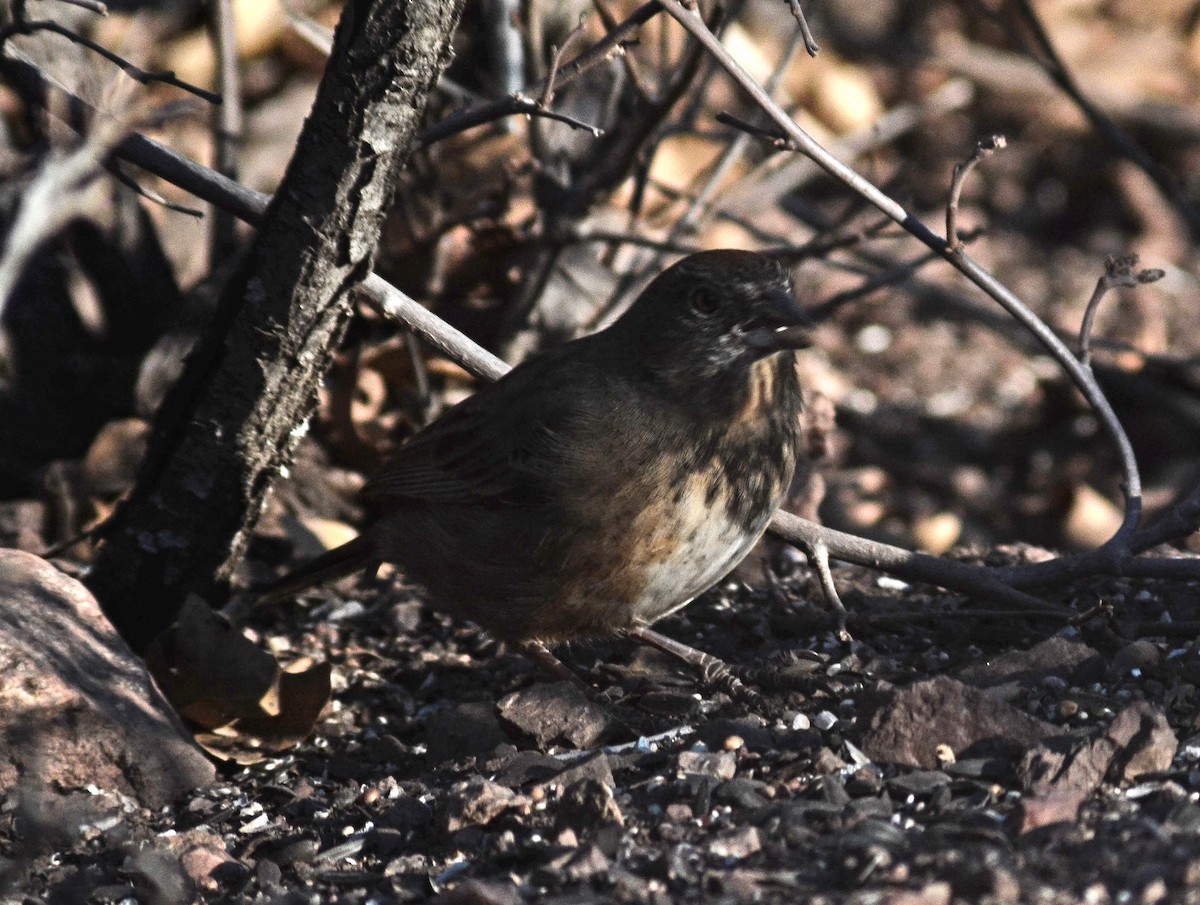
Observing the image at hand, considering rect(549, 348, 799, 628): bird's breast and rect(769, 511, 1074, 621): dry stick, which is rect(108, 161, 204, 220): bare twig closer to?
rect(549, 348, 799, 628): bird's breast

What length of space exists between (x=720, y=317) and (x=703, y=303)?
2.7 inches

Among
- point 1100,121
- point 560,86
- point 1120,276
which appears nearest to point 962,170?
point 1120,276

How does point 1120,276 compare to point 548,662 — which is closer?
point 1120,276

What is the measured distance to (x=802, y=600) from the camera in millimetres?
4766

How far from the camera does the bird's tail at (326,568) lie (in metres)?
4.85

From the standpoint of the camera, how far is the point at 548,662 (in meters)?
4.47

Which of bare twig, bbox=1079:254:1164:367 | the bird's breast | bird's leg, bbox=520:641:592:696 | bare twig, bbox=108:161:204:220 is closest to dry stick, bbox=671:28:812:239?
the bird's breast

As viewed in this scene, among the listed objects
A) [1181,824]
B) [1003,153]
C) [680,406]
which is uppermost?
[1003,153]

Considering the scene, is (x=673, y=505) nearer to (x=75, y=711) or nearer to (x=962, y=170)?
(x=962, y=170)

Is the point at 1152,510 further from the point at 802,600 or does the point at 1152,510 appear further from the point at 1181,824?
the point at 1181,824

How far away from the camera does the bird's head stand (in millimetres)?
4109

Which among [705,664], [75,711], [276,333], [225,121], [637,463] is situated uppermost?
[225,121]

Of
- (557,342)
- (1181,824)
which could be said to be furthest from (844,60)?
(1181,824)

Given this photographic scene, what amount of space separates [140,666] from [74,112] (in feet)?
4.88
